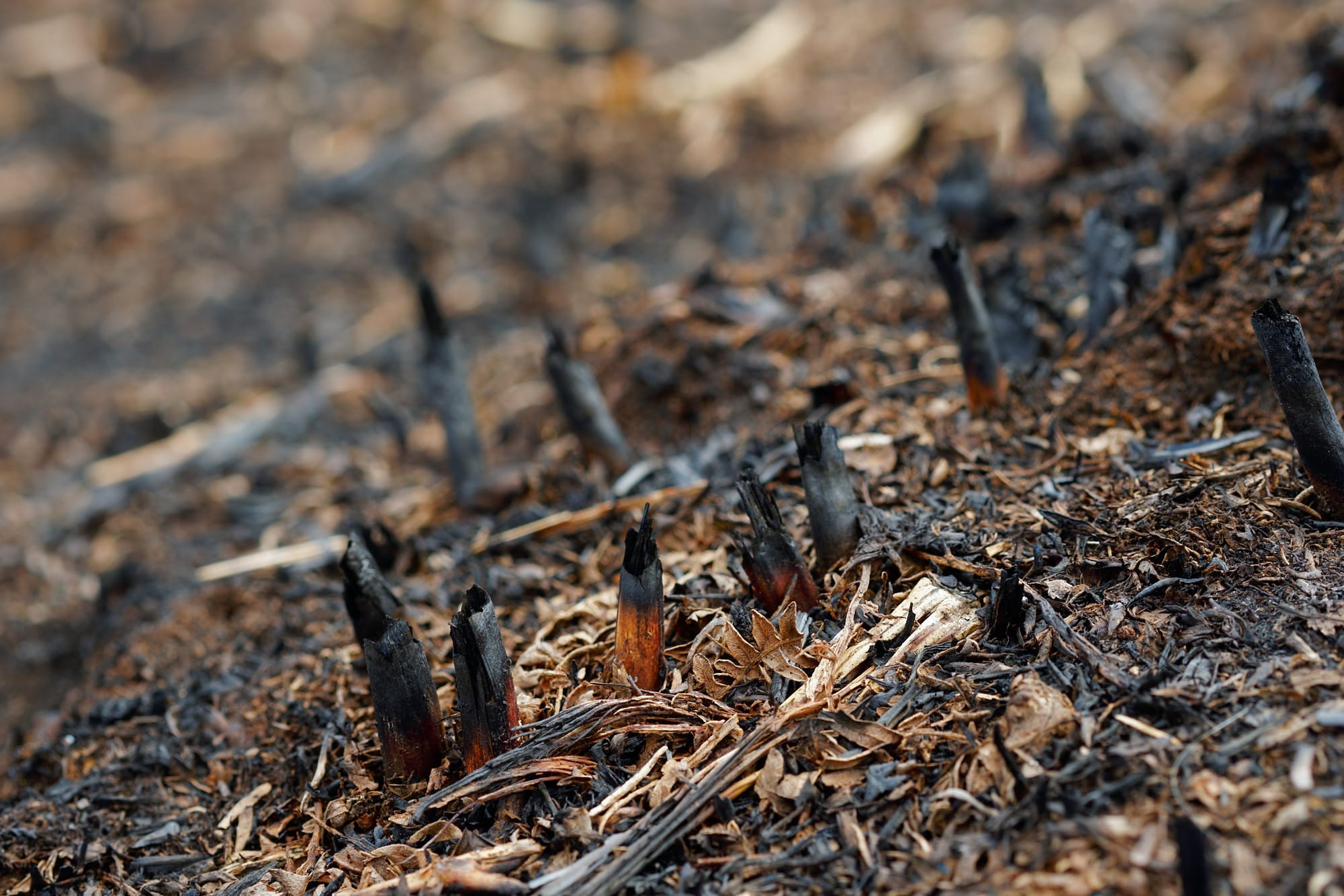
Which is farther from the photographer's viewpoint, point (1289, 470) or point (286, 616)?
point (286, 616)

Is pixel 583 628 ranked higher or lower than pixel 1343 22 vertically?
lower

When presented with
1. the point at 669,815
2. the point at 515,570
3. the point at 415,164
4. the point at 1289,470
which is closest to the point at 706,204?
the point at 415,164

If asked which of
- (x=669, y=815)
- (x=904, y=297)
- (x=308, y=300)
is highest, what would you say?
(x=308, y=300)

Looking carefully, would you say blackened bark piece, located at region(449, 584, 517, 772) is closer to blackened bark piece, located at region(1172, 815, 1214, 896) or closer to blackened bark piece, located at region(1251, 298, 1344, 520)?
blackened bark piece, located at region(1172, 815, 1214, 896)

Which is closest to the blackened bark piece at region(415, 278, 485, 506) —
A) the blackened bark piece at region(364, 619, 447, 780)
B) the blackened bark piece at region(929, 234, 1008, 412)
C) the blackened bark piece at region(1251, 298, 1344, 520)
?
the blackened bark piece at region(364, 619, 447, 780)

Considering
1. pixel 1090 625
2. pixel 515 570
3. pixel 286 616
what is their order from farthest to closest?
pixel 286 616, pixel 515 570, pixel 1090 625

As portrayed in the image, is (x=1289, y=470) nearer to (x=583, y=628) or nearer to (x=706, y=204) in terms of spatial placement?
(x=583, y=628)

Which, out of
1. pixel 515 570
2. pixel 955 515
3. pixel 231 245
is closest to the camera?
pixel 955 515

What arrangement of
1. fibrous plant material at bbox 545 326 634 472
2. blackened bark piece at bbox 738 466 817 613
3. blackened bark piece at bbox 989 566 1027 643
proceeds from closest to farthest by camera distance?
blackened bark piece at bbox 989 566 1027 643, blackened bark piece at bbox 738 466 817 613, fibrous plant material at bbox 545 326 634 472
